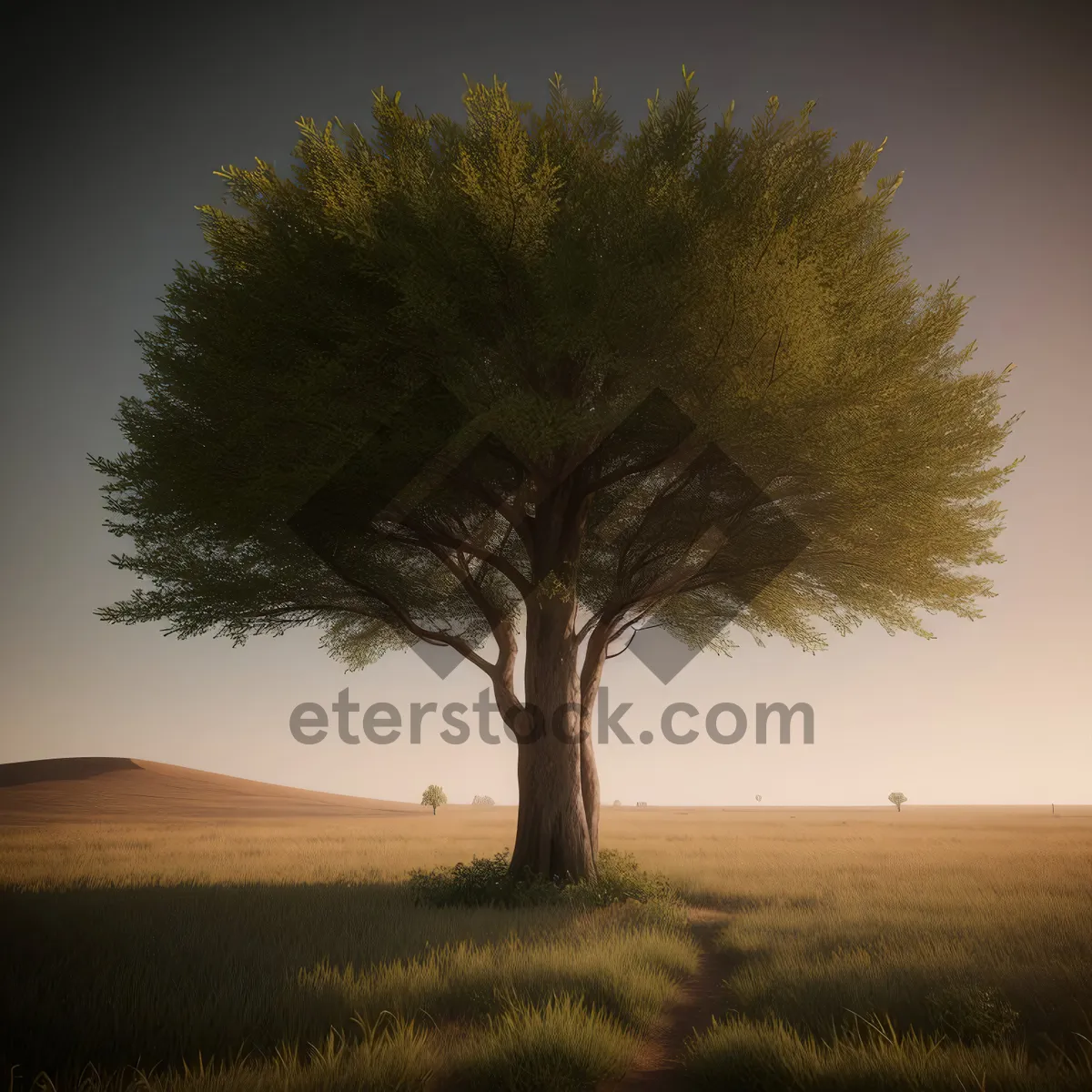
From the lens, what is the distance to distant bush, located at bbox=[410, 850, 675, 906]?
12125 millimetres

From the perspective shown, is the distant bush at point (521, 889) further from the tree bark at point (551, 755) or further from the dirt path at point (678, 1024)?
the dirt path at point (678, 1024)

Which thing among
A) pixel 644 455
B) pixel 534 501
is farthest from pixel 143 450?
pixel 644 455

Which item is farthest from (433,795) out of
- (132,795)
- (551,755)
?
(551,755)

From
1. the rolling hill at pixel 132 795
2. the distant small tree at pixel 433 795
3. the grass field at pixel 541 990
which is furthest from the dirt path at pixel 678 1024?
the distant small tree at pixel 433 795

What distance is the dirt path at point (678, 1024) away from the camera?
5.25 m

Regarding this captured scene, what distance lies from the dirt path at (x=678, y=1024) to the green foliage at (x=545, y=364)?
640 cm

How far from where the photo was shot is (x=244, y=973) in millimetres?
6980

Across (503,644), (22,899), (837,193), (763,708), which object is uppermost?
(837,193)

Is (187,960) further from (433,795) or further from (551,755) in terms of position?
(433,795)

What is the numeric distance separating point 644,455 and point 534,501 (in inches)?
92.3

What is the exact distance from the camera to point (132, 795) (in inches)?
2440

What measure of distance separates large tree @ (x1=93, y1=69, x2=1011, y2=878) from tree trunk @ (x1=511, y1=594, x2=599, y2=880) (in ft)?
0.18

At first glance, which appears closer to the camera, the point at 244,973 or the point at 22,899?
the point at 244,973

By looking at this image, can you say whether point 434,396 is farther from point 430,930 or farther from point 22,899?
point 22,899
